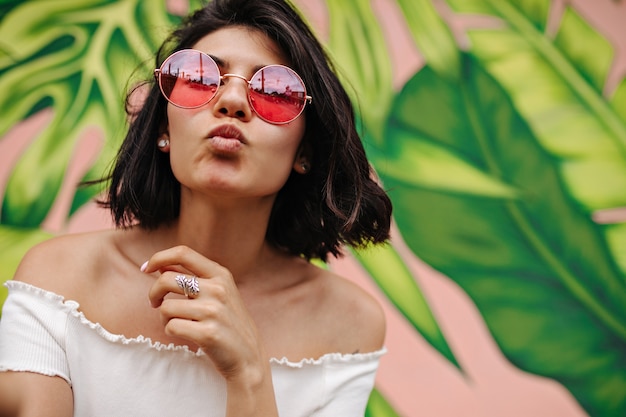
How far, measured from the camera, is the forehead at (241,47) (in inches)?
70.1

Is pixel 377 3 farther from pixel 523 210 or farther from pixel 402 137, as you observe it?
pixel 523 210

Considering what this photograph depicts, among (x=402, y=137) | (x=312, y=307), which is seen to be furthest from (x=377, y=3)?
(x=312, y=307)

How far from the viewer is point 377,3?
3.10 meters

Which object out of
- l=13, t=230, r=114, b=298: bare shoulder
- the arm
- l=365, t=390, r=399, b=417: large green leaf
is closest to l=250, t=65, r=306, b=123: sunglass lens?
l=13, t=230, r=114, b=298: bare shoulder

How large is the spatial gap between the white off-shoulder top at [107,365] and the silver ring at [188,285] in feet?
0.89

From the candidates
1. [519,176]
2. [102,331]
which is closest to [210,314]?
[102,331]

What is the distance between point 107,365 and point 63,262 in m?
0.26

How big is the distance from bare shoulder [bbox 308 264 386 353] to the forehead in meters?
0.64

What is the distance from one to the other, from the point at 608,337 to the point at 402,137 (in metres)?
1.15

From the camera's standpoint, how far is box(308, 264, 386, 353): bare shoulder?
80.4 inches

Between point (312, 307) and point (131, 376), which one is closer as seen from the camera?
point (131, 376)

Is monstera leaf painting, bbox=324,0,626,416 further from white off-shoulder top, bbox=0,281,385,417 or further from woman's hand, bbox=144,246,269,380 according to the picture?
woman's hand, bbox=144,246,269,380

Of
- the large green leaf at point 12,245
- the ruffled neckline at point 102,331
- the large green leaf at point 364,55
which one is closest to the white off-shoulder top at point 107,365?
the ruffled neckline at point 102,331

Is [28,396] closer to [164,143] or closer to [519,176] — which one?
[164,143]
